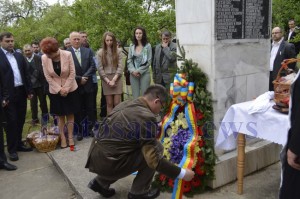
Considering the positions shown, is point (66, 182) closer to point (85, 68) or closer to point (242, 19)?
point (85, 68)

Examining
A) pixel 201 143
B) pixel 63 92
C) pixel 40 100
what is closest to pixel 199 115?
pixel 201 143

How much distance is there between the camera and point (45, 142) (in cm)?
522

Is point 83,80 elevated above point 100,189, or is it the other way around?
point 83,80

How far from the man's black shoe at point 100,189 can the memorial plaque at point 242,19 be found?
2.09 m

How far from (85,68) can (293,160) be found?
4505mm

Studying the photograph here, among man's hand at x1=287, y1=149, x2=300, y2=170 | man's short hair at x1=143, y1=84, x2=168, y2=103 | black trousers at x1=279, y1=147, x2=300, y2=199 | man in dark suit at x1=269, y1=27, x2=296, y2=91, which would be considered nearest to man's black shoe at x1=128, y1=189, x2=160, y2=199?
man's short hair at x1=143, y1=84, x2=168, y2=103

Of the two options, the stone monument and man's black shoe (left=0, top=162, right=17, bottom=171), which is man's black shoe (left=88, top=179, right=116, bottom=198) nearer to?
the stone monument

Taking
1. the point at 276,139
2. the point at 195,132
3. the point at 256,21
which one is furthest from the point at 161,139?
the point at 256,21

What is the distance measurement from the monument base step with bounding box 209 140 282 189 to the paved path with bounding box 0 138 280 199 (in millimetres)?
77

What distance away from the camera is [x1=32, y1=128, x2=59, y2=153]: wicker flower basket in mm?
5238

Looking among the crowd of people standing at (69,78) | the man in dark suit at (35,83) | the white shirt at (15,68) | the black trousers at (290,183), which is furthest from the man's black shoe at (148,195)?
the man in dark suit at (35,83)

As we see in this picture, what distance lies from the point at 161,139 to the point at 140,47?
2779mm

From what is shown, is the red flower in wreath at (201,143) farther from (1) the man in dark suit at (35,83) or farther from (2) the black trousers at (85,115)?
(1) the man in dark suit at (35,83)

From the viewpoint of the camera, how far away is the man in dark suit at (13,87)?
4.85 m
